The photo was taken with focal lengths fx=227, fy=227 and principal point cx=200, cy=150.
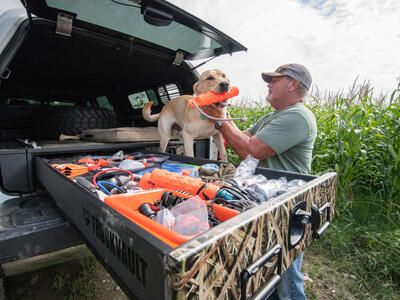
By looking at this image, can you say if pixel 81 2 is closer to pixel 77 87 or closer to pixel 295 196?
pixel 295 196

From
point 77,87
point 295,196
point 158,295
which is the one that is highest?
point 77,87

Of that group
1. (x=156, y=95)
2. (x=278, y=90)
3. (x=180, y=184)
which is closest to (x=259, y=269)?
(x=180, y=184)

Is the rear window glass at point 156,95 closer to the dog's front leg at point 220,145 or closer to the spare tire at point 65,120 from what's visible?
the spare tire at point 65,120

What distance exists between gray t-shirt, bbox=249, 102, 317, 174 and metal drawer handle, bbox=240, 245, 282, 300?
101 cm

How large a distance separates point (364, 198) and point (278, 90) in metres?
1.76

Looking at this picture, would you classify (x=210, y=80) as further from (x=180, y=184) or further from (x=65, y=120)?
(x=65, y=120)

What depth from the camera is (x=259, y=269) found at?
0.63 meters

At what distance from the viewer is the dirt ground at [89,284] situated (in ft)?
5.70

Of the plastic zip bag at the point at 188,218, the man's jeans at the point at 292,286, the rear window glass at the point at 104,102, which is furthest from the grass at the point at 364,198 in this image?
the rear window glass at the point at 104,102

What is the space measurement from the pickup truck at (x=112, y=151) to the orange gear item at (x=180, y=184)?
34 centimetres

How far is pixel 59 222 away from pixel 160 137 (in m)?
1.81

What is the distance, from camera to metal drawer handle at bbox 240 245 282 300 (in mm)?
572

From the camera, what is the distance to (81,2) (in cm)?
172

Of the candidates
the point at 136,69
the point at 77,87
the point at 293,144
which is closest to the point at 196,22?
the point at 293,144
